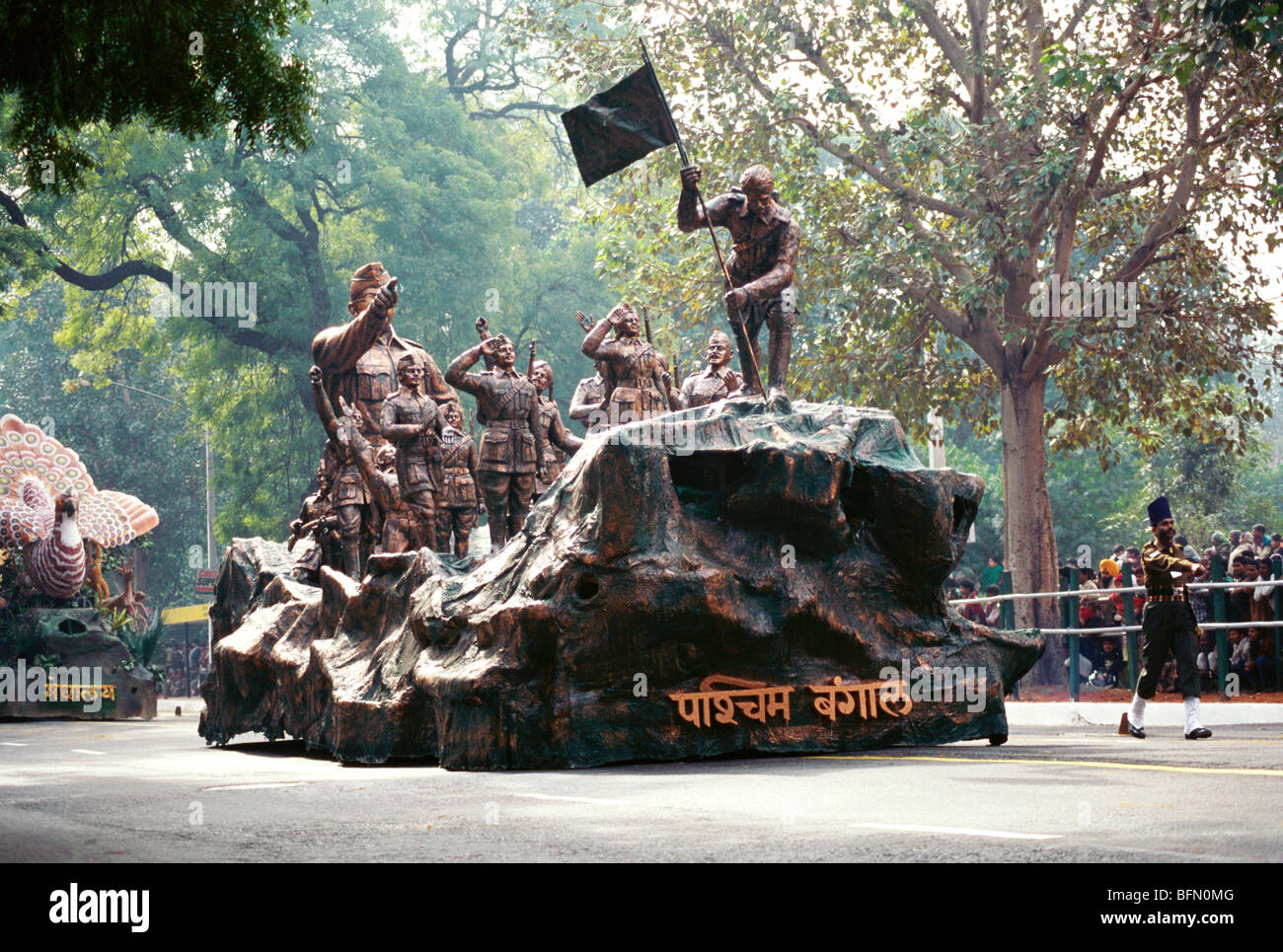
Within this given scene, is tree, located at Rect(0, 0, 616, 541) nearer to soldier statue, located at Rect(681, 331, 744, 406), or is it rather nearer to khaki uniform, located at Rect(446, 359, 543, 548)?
soldier statue, located at Rect(681, 331, 744, 406)

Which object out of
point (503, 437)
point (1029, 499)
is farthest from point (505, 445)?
point (1029, 499)

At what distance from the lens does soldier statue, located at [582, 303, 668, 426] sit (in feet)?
52.6

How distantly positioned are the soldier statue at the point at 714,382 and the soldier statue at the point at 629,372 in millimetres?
317

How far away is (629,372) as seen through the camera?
16.2 metres

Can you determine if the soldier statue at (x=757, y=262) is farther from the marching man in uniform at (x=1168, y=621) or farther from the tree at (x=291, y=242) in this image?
the tree at (x=291, y=242)

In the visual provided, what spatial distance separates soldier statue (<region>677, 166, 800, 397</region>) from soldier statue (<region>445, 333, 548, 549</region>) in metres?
3.26

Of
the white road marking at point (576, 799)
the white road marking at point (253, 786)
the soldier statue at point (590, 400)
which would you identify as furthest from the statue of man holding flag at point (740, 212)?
the white road marking at point (576, 799)

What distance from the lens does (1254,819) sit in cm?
602

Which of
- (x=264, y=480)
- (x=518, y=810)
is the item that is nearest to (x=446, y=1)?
(x=264, y=480)

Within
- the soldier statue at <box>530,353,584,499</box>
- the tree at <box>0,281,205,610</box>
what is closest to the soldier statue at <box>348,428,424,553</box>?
the soldier statue at <box>530,353,584,499</box>

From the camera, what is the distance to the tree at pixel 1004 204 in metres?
19.6

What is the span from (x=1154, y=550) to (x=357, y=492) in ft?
24.3

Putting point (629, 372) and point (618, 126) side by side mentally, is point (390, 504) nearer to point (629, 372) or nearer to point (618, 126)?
point (629, 372)

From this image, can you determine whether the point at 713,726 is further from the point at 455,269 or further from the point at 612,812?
the point at 455,269
